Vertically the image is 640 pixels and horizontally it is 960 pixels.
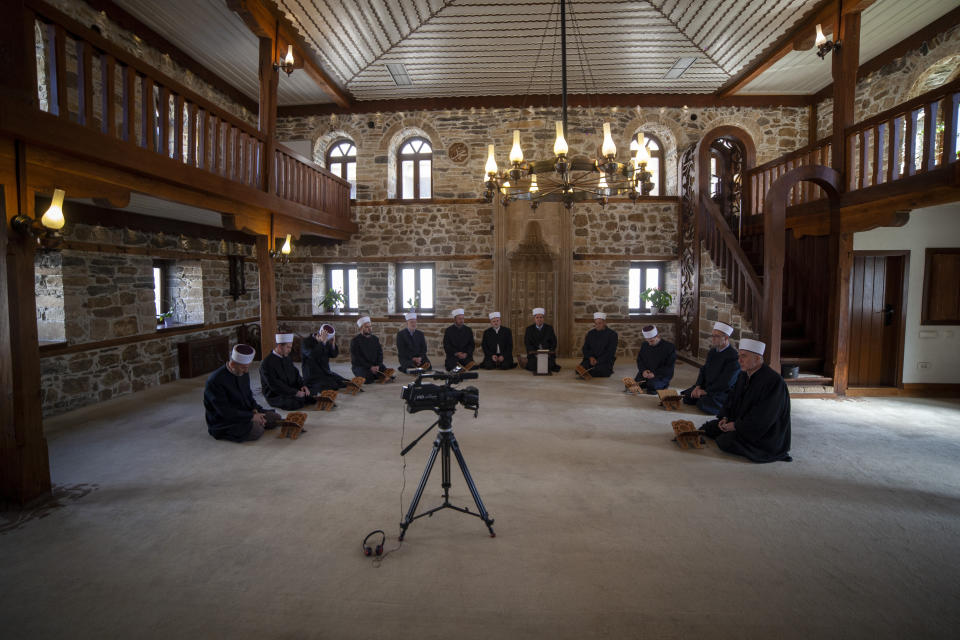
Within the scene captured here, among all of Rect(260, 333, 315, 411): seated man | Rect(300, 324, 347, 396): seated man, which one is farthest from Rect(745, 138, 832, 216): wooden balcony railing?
Rect(260, 333, 315, 411): seated man

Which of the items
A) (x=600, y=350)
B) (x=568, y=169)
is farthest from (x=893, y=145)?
(x=600, y=350)

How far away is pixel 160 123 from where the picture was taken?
4812 mm

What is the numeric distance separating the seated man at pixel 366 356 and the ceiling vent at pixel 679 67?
765 centimetres

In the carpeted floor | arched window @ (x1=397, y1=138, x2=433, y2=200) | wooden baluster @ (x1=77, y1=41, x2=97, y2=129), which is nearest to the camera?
the carpeted floor

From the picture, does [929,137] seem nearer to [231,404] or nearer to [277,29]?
[231,404]

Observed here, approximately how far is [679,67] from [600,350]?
5.79m

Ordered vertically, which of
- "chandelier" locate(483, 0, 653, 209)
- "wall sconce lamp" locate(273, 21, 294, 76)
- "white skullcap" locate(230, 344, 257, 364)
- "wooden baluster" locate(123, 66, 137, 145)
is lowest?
"white skullcap" locate(230, 344, 257, 364)

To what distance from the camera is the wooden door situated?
23.0ft

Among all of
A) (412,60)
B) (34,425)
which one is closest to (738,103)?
(412,60)

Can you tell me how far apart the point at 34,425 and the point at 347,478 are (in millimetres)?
2428

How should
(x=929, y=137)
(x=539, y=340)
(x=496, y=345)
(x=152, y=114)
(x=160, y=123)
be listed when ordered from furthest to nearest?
1. (x=496, y=345)
2. (x=539, y=340)
3. (x=929, y=137)
4. (x=160, y=123)
5. (x=152, y=114)

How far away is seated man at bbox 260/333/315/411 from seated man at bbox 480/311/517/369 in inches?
149

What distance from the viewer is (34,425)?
353cm

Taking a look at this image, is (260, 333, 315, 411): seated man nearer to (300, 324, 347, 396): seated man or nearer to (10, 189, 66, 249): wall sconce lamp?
(300, 324, 347, 396): seated man
